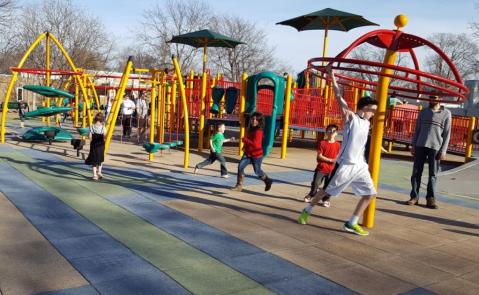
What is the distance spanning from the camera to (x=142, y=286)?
400cm

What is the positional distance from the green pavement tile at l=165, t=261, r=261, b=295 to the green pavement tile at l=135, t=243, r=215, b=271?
0.39 feet

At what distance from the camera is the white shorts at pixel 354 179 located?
574 centimetres

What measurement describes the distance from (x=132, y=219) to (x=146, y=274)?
2.02 metres

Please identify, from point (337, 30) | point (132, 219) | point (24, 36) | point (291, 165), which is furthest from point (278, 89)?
point (24, 36)

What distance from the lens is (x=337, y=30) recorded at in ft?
63.6

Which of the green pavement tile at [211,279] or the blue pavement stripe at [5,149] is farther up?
the blue pavement stripe at [5,149]

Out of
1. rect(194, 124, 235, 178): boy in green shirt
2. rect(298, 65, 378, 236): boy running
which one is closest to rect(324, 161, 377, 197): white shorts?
rect(298, 65, 378, 236): boy running

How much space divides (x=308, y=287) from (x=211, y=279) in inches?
34.5

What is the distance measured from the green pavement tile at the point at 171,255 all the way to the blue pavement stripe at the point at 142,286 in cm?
29

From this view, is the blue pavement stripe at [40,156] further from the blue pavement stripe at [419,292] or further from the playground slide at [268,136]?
the blue pavement stripe at [419,292]

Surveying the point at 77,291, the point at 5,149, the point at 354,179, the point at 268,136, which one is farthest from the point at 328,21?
the point at 77,291

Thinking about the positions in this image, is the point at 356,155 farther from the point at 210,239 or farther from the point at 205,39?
the point at 205,39

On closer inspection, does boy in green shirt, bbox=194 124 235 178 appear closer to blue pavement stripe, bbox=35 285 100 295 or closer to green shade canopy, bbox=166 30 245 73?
blue pavement stripe, bbox=35 285 100 295

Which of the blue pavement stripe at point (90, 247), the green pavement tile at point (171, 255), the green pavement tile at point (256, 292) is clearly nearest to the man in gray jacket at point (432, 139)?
the green pavement tile at point (171, 255)
